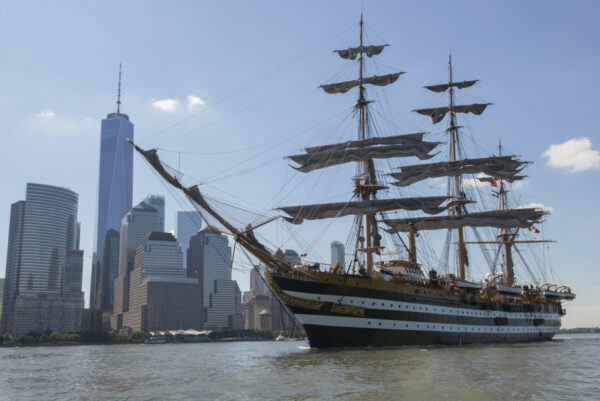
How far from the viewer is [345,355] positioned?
112 feet

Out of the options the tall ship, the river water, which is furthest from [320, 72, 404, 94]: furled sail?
the river water

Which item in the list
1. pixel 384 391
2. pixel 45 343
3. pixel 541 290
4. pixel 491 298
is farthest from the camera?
pixel 45 343

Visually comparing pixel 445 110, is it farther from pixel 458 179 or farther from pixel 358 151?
pixel 358 151

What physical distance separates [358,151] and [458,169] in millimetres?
15425

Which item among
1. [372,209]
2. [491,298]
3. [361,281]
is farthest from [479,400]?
[491,298]

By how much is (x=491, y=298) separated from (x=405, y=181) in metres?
14.7

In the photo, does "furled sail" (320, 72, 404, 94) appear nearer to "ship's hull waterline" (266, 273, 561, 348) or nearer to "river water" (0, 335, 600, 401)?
"ship's hull waterline" (266, 273, 561, 348)

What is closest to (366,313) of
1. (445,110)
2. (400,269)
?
(400,269)

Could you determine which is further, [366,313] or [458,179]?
[458,179]

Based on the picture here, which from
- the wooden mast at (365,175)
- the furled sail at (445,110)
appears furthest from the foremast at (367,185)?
the furled sail at (445,110)

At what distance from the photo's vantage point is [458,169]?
61.3 meters

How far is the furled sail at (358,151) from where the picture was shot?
51.2m

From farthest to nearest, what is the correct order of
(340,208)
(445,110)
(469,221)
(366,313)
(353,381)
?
(445,110), (469,221), (340,208), (366,313), (353,381)

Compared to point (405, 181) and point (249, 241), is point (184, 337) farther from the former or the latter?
point (249, 241)
